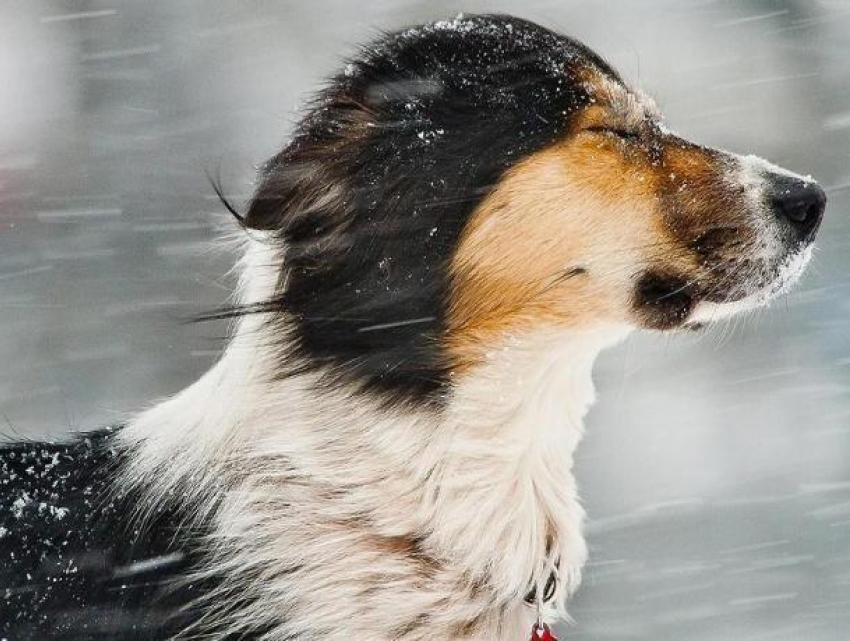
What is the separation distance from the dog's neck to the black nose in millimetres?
649

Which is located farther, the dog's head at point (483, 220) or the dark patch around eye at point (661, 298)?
the dark patch around eye at point (661, 298)

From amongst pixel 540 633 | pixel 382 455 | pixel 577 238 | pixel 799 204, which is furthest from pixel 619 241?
pixel 540 633

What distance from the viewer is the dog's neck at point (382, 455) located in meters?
3.05

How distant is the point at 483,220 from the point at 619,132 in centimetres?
48

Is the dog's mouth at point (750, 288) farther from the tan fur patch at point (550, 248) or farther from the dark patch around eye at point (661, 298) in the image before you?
the tan fur patch at point (550, 248)

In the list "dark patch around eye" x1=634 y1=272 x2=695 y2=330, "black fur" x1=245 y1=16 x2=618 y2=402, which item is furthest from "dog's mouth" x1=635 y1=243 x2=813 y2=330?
"black fur" x1=245 y1=16 x2=618 y2=402

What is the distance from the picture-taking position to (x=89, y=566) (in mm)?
2934

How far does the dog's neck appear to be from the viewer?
3047mm

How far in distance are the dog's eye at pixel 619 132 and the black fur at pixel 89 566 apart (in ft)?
4.99

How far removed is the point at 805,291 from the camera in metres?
8.12

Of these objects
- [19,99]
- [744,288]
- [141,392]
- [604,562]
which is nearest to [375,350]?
[744,288]

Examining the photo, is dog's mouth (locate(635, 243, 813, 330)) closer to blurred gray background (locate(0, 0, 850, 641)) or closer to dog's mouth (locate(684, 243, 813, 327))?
dog's mouth (locate(684, 243, 813, 327))

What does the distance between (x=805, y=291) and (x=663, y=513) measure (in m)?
1.78

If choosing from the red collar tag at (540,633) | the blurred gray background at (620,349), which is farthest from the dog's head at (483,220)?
the blurred gray background at (620,349)
